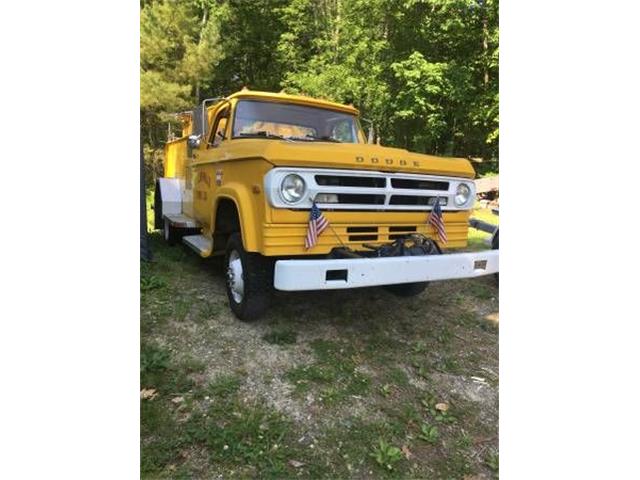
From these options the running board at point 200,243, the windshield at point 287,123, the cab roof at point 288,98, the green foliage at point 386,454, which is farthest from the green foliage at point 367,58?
the green foliage at point 386,454

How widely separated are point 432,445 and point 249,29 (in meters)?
2.48

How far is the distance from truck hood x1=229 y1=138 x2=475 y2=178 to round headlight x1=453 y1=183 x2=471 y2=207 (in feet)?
0.27

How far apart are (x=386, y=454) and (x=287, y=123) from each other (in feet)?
7.30

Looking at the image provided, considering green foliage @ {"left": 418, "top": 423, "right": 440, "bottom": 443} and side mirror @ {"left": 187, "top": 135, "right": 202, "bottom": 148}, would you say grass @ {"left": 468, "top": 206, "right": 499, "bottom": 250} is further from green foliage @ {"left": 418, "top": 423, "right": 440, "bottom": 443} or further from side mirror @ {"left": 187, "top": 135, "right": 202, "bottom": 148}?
side mirror @ {"left": 187, "top": 135, "right": 202, "bottom": 148}

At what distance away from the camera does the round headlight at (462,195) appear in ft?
9.22

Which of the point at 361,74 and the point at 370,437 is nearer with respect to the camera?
the point at 370,437

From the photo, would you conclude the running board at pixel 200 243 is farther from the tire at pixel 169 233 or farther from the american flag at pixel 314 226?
the american flag at pixel 314 226

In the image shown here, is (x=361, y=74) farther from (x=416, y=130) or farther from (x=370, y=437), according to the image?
(x=370, y=437)

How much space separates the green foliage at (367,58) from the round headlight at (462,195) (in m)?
0.17

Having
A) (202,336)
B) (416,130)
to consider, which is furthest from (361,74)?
(202,336)

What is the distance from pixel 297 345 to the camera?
2.49 m

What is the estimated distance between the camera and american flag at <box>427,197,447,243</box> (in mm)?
2707

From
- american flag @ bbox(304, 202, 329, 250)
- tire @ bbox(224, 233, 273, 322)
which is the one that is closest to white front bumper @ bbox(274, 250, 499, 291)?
american flag @ bbox(304, 202, 329, 250)
